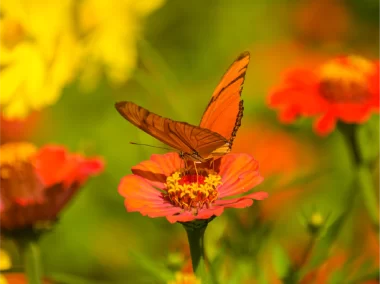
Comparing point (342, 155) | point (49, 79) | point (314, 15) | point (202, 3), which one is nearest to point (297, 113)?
point (49, 79)

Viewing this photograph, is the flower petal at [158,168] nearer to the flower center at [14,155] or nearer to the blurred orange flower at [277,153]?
the flower center at [14,155]

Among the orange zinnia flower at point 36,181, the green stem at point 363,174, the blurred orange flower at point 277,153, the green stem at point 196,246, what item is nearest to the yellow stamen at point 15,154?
the orange zinnia flower at point 36,181

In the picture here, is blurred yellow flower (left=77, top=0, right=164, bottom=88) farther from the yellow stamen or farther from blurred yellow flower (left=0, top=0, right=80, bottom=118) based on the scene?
the yellow stamen

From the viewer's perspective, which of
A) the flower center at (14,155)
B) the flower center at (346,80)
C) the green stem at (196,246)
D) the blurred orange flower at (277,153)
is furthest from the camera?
the blurred orange flower at (277,153)

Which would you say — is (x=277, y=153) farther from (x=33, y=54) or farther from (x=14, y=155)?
(x=14, y=155)

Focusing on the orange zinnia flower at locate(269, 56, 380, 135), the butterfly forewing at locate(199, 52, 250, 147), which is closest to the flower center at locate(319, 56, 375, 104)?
the orange zinnia flower at locate(269, 56, 380, 135)
